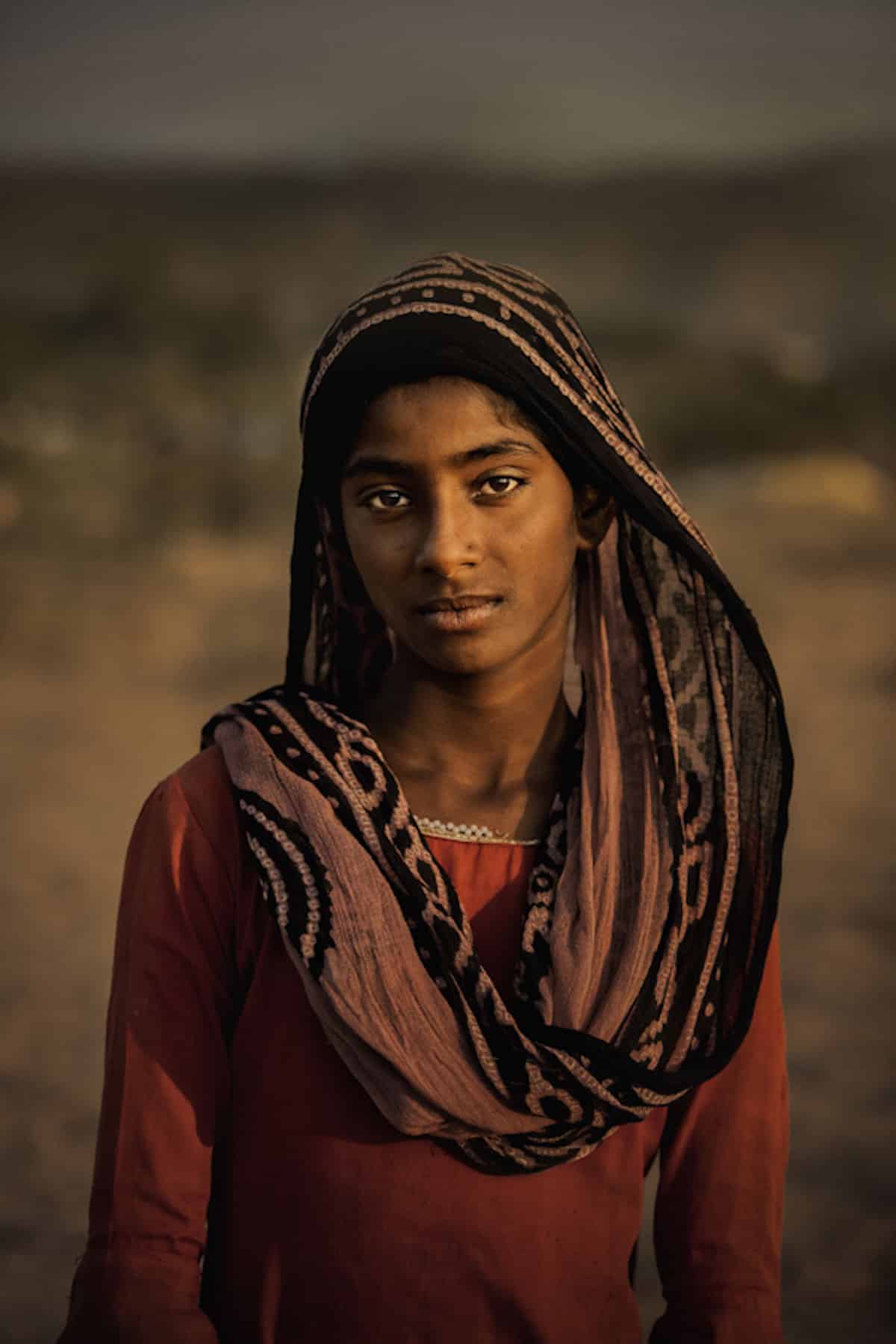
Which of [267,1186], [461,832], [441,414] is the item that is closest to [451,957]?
[461,832]

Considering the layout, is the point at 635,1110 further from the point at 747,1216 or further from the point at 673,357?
the point at 673,357

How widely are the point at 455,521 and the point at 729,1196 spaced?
71 cm

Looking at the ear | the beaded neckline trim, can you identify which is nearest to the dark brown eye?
the ear

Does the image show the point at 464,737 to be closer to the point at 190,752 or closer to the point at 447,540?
the point at 447,540

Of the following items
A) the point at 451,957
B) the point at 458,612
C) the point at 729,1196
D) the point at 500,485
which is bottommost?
the point at 729,1196

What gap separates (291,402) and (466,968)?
14.8ft

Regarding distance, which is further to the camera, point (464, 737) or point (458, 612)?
point (464, 737)

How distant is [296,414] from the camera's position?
5723 mm

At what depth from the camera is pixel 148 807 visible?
1520mm

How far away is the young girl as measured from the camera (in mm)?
1438

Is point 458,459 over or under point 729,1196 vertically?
over

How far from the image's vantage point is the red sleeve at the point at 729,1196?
156 centimetres

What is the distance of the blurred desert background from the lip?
311 cm

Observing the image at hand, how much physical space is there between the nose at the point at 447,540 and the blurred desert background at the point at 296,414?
3.16 metres
